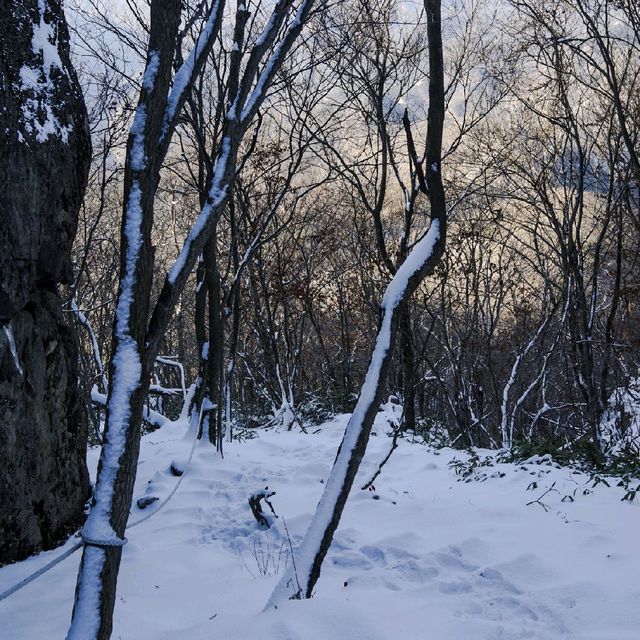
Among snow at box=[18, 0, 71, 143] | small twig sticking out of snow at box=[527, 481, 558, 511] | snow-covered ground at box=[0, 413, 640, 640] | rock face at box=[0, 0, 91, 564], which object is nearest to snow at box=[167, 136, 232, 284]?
snow-covered ground at box=[0, 413, 640, 640]

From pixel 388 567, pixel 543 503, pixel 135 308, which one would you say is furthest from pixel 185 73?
pixel 543 503

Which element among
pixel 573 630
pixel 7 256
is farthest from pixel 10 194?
pixel 573 630

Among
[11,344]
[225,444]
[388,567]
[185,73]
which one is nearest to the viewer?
[185,73]

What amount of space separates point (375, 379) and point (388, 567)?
145 centimetres

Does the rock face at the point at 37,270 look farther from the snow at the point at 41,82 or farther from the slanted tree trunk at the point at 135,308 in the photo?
the slanted tree trunk at the point at 135,308

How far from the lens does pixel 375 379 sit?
96.7 inches

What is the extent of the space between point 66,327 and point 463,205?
8423 millimetres

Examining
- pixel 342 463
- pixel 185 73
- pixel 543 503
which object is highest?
pixel 185 73

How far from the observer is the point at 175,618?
2605 millimetres

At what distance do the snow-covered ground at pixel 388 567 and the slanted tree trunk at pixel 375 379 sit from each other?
0.16 m

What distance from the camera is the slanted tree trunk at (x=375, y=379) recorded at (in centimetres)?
240

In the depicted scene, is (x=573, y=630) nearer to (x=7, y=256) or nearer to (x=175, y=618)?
(x=175, y=618)

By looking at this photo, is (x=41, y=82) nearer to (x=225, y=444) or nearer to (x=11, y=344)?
(x=11, y=344)

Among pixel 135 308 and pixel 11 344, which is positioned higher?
pixel 135 308
